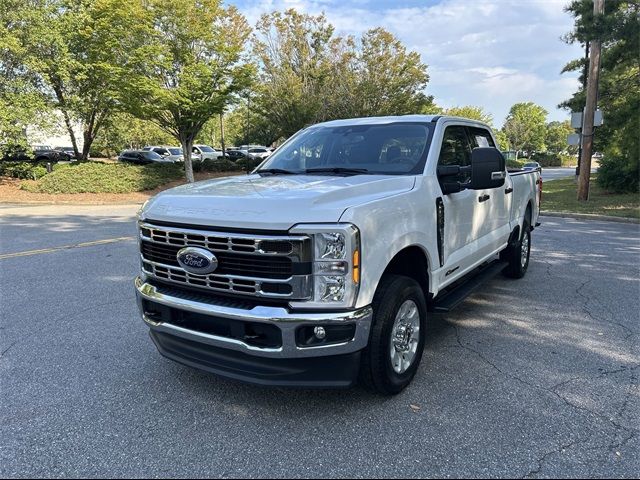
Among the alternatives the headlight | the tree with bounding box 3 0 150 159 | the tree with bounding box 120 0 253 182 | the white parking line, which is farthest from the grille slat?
the tree with bounding box 3 0 150 159

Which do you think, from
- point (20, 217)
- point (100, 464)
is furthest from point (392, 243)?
point (20, 217)

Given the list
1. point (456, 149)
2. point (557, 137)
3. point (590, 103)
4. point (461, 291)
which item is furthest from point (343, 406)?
point (557, 137)

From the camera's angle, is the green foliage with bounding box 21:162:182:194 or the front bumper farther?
the green foliage with bounding box 21:162:182:194

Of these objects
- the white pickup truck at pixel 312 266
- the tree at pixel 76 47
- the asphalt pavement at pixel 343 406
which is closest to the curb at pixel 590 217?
the asphalt pavement at pixel 343 406

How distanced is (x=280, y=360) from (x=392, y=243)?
3.36 feet

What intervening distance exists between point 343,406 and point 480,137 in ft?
11.4

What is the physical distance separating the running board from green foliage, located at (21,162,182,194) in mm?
19413

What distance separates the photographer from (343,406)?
317 cm

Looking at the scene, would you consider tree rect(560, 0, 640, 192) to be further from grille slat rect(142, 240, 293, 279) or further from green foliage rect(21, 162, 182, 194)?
green foliage rect(21, 162, 182, 194)

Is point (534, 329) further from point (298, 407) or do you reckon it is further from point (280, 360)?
point (280, 360)

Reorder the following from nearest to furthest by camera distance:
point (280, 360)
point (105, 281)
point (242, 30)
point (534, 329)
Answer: point (280, 360), point (534, 329), point (105, 281), point (242, 30)

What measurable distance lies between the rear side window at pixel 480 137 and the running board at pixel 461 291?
4.52ft

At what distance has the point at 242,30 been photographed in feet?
74.3

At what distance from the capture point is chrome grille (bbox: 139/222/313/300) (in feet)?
8.88
